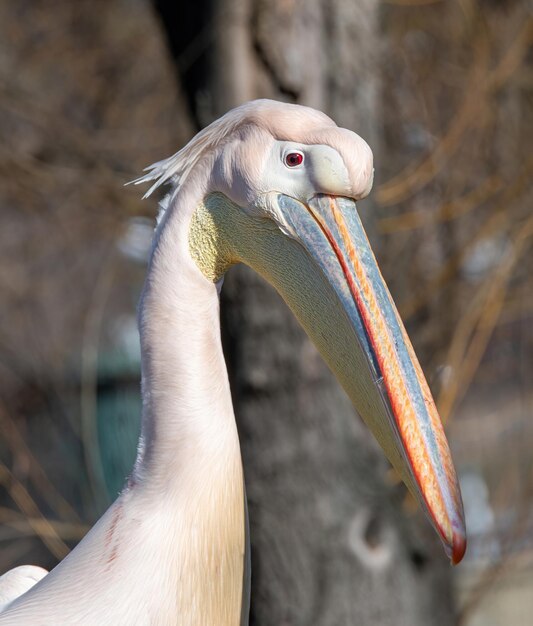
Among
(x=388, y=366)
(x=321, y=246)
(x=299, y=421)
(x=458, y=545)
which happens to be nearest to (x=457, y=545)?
(x=458, y=545)

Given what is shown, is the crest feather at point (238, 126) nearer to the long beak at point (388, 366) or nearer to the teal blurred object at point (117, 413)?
the long beak at point (388, 366)

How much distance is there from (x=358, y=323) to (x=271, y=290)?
5.80 feet

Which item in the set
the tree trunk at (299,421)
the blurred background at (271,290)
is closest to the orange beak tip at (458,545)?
the blurred background at (271,290)

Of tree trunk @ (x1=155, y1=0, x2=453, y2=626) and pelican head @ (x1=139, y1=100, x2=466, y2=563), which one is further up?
pelican head @ (x1=139, y1=100, x2=466, y2=563)

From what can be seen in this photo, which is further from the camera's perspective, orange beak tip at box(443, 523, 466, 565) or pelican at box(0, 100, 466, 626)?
pelican at box(0, 100, 466, 626)

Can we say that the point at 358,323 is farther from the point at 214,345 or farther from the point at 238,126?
the point at 238,126

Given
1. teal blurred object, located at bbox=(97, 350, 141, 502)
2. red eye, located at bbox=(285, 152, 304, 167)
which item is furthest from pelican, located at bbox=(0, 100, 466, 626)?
teal blurred object, located at bbox=(97, 350, 141, 502)

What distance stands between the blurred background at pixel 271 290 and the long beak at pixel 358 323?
4.52 feet

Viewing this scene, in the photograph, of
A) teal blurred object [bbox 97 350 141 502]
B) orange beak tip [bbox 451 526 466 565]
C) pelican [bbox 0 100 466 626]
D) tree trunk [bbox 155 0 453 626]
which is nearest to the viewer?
orange beak tip [bbox 451 526 466 565]

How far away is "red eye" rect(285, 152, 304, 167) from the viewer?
153 centimetres

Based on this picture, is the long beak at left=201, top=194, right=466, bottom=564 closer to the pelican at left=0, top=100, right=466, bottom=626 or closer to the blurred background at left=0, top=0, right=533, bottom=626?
the pelican at left=0, top=100, right=466, bottom=626

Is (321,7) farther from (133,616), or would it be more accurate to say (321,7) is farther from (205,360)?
(133,616)

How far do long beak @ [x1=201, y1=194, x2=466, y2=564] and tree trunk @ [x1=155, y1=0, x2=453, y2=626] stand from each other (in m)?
1.63

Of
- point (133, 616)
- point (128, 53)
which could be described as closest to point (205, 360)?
point (133, 616)
